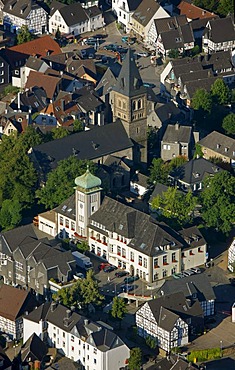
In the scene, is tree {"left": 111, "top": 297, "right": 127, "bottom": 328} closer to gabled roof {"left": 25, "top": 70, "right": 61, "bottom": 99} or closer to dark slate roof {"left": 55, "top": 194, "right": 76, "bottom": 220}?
dark slate roof {"left": 55, "top": 194, "right": 76, "bottom": 220}

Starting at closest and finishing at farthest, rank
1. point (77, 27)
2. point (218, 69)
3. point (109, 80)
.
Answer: point (109, 80)
point (218, 69)
point (77, 27)

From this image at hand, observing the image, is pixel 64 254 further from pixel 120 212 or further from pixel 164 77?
pixel 164 77

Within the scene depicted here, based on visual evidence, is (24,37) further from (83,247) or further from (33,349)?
(33,349)

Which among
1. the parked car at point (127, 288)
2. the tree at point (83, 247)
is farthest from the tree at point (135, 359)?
the tree at point (83, 247)

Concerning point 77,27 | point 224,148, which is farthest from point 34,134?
point 77,27

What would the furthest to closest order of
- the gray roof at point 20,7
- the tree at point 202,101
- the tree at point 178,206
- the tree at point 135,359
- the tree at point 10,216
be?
1. the gray roof at point 20,7
2. the tree at point 202,101
3. the tree at point 10,216
4. the tree at point 178,206
5. the tree at point 135,359

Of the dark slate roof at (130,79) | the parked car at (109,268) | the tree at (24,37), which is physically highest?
the dark slate roof at (130,79)

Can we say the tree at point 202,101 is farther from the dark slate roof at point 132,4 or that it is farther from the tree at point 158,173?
the dark slate roof at point 132,4
